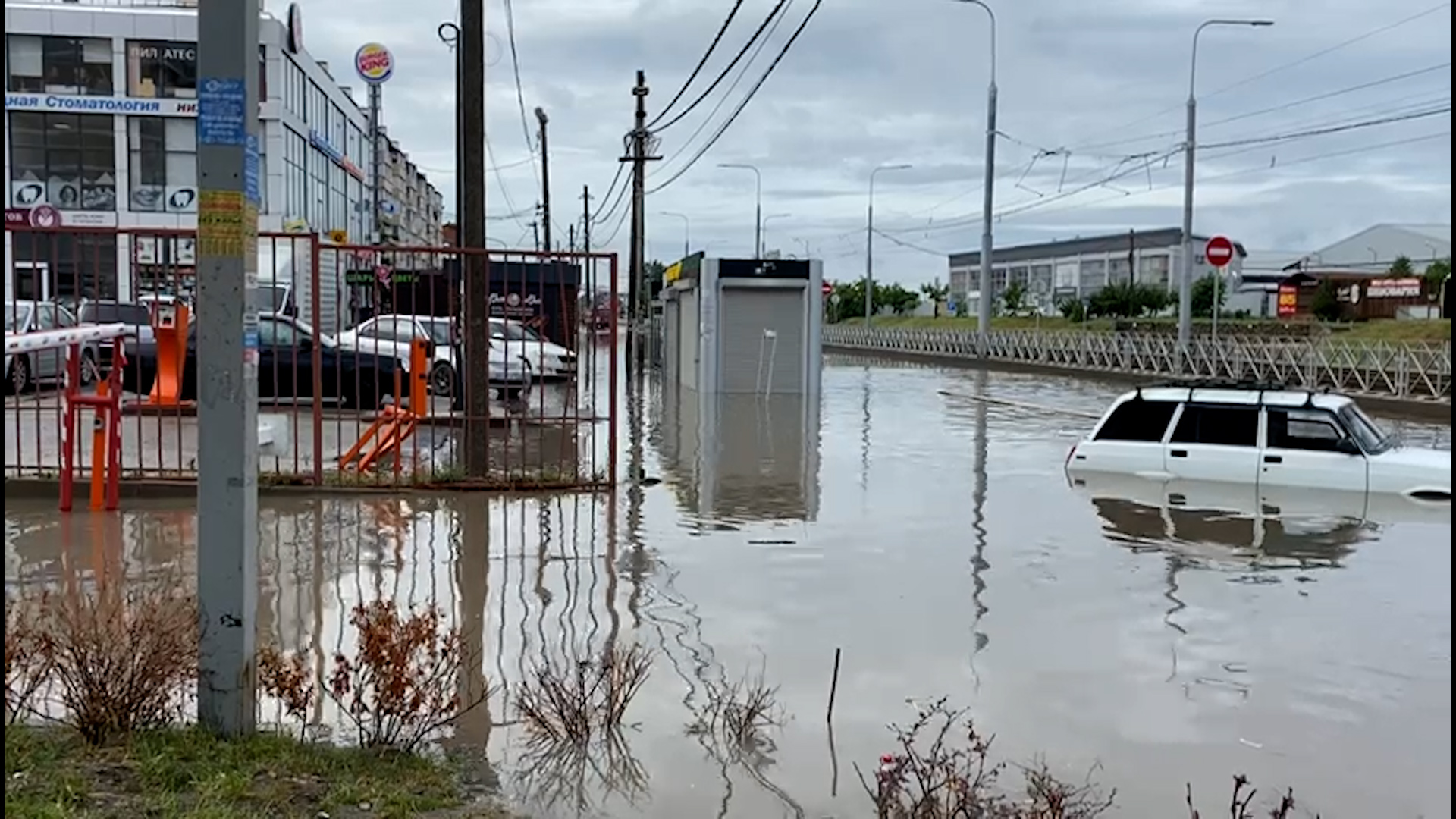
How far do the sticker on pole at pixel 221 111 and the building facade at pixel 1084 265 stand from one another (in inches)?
3281

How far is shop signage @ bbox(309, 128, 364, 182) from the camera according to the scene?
2061 inches

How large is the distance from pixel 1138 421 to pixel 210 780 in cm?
1118

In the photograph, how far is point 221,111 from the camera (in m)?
4.77

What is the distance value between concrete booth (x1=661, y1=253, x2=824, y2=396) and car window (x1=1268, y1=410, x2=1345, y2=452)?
15.1 metres

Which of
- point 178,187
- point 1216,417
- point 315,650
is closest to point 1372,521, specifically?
point 1216,417

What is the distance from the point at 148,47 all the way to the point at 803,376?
89.3 ft

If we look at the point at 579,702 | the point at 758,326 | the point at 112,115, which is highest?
the point at 112,115

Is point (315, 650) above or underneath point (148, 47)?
underneath

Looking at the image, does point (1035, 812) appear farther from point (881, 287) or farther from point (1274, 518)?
point (881, 287)

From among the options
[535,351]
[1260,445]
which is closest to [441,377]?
[535,351]

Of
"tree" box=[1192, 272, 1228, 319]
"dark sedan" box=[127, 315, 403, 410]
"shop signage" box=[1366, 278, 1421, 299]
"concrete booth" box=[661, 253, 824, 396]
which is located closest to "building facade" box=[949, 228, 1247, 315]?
"tree" box=[1192, 272, 1228, 319]

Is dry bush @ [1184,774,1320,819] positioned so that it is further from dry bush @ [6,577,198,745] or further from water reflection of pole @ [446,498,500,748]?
dry bush @ [6,577,198,745]

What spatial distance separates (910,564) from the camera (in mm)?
9930

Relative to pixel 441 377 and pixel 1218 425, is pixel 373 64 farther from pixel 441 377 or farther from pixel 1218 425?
pixel 1218 425
